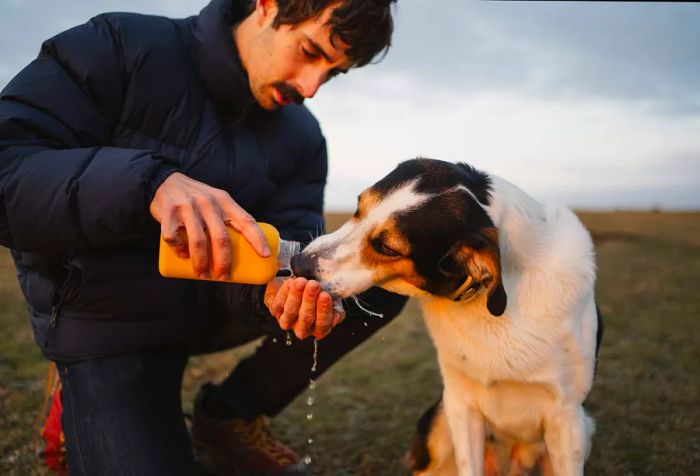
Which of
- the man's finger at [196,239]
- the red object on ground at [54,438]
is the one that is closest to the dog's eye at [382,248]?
the man's finger at [196,239]

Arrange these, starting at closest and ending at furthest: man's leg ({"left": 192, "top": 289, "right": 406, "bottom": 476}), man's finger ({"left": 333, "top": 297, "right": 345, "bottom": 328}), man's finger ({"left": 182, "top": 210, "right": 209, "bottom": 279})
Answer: man's finger ({"left": 182, "top": 210, "right": 209, "bottom": 279}) < man's finger ({"left": 333, "top": 297, "right": 345, "bottom": 328}) < man's leg ({"left": 192, "top": 289, "right": 406, "bottom": 476})

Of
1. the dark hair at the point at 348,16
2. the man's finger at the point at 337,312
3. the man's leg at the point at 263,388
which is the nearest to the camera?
the man's finger at the point at 337,312

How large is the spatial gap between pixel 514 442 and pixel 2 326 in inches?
166

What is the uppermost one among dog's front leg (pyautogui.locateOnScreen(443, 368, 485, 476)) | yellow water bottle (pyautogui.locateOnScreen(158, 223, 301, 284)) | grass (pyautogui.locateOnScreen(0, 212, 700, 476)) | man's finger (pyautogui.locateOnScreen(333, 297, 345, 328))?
yellow water bottle (pyautogui.locateOnScreen(158, 223, 301, 284))

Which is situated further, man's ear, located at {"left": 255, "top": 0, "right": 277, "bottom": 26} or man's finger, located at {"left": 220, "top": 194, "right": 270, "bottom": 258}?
man's ear, located at {"left": 255, "top": 0, "right": 277, "bottom": 26}

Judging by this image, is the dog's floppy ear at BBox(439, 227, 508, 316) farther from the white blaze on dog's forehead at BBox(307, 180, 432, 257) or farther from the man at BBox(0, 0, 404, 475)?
the man at BBox(0, 0, 404, 475)

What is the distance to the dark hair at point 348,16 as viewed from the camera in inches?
91.2

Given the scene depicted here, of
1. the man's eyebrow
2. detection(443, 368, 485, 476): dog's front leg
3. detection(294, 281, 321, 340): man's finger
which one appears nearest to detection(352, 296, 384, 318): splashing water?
detection(443, 368, 485, 476): dog's front leg

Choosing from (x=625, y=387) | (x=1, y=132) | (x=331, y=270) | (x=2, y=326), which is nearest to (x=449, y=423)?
(x=331, y=270)

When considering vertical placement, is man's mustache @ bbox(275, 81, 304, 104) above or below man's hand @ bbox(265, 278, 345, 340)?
above

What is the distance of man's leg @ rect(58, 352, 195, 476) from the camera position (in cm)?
212

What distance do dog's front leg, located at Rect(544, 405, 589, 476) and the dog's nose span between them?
106 centimetres

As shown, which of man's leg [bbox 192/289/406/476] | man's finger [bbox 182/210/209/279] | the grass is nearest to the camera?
man's finger [bbox 182/210/209/279]

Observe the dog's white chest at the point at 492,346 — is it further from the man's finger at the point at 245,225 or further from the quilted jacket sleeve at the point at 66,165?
the quilted jacket sleeve at the point at 66,165
